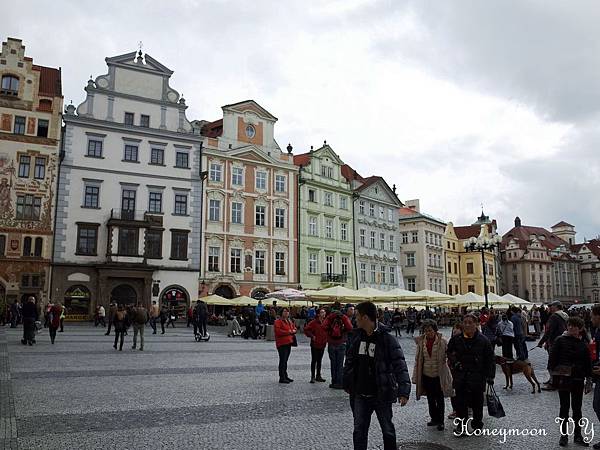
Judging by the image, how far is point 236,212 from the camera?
4569 centimetres

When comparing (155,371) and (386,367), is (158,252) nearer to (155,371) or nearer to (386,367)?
(155,371)

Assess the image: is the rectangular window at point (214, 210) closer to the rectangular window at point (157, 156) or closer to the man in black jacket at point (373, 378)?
the rectangular window at point (157, 156)

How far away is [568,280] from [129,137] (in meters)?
96.2

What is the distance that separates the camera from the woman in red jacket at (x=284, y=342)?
40.5 ft

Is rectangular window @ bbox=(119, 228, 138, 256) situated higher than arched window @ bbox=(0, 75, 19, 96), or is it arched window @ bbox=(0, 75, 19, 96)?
arched window @ bbox=(0, 75, 19, 96)

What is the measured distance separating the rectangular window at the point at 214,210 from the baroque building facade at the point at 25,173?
446 inches

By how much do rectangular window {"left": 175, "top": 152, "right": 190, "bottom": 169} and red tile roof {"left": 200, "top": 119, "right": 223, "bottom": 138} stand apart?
4.39m

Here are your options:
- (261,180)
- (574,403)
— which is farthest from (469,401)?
(261,180)

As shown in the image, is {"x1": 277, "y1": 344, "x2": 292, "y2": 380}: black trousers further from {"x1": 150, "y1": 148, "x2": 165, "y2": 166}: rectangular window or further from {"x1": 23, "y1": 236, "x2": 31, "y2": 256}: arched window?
{"x1": 150, "y1": 148, "x2": 165, "y2": 166}: rectangular window

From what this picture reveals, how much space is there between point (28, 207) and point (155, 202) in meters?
8.47

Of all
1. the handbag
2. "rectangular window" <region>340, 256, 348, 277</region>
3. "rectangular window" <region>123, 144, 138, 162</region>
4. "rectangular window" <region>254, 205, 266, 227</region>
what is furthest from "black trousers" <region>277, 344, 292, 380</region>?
"rectangular window" <region>340, 256, 348, 277</region>

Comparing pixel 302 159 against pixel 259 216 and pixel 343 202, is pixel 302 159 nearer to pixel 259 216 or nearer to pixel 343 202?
pixel 343 202

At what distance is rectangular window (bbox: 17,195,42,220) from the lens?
3738 cm

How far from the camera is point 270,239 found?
47125mm
